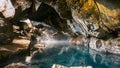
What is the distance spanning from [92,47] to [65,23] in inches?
229

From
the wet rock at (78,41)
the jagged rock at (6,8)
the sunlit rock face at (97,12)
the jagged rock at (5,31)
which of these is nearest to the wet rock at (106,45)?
the sunlit rock face at (97,12)

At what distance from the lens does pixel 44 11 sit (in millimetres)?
30672

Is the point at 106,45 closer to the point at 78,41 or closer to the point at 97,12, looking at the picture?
the point at 97,12

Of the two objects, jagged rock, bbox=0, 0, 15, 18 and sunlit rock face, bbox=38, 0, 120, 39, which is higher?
jagged rock, bbox=0, 0, 15, 18

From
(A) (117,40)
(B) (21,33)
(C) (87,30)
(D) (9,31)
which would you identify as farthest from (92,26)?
(B) (21,33)

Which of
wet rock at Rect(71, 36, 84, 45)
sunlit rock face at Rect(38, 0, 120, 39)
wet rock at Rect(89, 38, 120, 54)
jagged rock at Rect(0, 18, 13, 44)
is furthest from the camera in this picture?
wet rock at Rect(71, 36, 84, 45)

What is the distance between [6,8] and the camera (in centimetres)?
2512

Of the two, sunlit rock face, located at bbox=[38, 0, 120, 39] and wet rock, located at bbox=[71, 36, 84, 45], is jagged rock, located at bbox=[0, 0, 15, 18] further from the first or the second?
wet rock, located at bbox=[71, 36, 84, 45]

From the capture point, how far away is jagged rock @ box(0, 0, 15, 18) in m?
24.8

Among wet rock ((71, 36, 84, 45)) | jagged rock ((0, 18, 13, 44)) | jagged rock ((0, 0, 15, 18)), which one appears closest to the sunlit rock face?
jagged rock ((0, 0, 15, 18))

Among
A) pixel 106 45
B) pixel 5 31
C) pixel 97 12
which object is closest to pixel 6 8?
pixel 5 31

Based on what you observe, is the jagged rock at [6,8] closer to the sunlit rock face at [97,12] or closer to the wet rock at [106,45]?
the sunlit rock face at [97,12]

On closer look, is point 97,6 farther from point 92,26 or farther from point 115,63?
point 115,63

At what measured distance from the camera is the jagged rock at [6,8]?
24.8 m
